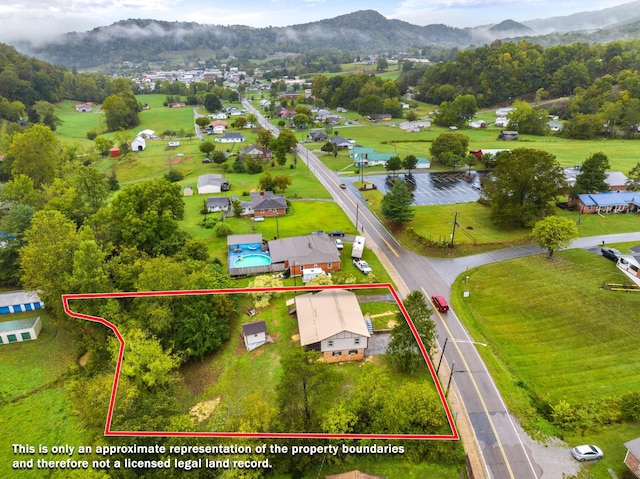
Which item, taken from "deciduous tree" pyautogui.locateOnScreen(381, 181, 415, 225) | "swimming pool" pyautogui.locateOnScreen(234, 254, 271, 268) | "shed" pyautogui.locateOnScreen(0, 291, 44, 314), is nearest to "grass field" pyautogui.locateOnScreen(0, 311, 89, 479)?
"shed" pyautogui.locateOnScreen(0, 291, 44, 314)

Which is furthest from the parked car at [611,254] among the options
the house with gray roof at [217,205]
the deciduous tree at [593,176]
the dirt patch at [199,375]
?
the house with gray roof at [217,205]

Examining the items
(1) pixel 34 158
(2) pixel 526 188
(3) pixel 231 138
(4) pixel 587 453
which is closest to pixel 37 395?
(4) pixel 587 453

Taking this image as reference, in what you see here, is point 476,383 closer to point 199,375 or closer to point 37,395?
point 199,375

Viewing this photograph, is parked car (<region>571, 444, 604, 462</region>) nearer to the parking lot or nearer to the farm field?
the farm field

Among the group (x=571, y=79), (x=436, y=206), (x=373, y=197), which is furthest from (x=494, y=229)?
(x=571, y=79)

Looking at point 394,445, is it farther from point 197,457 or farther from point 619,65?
point 619,65

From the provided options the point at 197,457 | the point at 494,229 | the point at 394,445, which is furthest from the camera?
the point at 494,229
